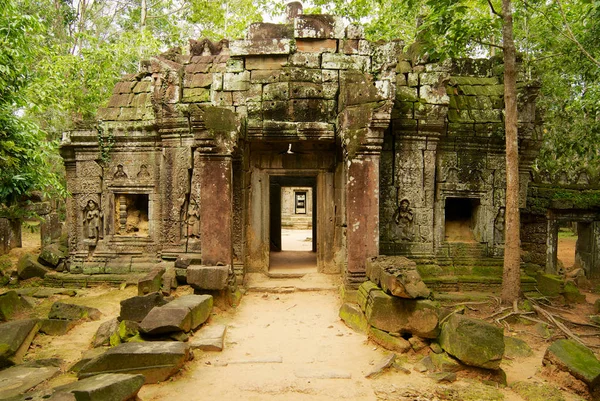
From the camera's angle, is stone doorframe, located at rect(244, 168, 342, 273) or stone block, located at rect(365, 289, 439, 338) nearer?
stone block, located at rect(365, 289, 439, 338)

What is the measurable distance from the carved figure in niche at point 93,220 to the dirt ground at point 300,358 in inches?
81.8

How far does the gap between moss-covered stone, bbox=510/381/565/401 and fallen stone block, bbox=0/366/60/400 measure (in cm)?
503

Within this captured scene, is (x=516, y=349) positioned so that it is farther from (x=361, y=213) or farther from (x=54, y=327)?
(x=54, y=327)

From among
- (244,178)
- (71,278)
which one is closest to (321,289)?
(244,178)

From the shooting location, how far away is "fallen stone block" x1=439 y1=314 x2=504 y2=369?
4.04 meters

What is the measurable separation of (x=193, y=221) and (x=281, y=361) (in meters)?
4.42

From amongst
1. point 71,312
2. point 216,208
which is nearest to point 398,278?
point 216,208

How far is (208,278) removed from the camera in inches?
237

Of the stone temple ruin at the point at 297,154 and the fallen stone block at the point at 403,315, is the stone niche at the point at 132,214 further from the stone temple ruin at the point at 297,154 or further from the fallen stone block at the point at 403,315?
the fallen stone block at the point at 403,315

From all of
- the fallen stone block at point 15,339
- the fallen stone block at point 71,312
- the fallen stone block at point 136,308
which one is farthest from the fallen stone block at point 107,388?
the fallen stone block at point 71,312

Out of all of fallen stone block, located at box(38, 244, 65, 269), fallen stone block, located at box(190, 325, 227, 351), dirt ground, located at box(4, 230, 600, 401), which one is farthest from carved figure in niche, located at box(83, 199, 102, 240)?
fallen stone block, located at box(190, 325, 227, 351)

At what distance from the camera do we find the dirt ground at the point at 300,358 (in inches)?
150

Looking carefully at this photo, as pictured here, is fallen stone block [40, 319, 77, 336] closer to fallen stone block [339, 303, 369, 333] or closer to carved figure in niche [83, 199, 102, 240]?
carved figure in niche [83, 199, 102, 240]

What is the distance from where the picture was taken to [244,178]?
25.3 ft
